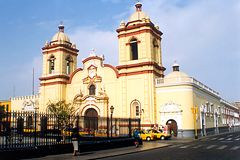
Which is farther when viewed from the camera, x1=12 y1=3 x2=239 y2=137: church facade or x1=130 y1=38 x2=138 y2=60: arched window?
x1=130 y1=38 x2=138 y2=60: arched window

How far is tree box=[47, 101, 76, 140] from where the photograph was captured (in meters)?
21.3

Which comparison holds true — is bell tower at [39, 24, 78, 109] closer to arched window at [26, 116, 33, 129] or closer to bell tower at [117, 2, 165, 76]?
bell tower at [117, 2, 165, 76]

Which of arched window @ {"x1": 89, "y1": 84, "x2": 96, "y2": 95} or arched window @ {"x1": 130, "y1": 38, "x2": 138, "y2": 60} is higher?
arched window @ {"x1": 130, "y1": 38, "x2": 138, "y2": 60}

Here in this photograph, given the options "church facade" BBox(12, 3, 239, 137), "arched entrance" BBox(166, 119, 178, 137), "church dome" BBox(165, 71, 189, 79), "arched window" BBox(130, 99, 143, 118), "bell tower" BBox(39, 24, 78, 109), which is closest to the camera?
"church facade" BBox(12, 3, 239, 137)

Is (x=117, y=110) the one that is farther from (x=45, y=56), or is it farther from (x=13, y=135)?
(x=13, y=135)

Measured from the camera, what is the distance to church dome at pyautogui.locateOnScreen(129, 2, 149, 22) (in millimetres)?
45781

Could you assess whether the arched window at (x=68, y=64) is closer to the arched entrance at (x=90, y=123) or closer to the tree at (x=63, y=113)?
the tree at (x=63, y=113)

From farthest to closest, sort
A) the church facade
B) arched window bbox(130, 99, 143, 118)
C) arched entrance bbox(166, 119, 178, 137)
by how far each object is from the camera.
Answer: arched window bbox(130, 99, 143, 118) < arched entrance bbox(166, 119, 178, 137) < the church facade

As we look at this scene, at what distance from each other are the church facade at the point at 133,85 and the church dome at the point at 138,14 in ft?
0.21

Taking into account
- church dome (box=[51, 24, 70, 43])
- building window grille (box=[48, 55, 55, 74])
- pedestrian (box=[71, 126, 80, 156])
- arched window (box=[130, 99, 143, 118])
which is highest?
church dome (box=[51, 24, 70, 43])

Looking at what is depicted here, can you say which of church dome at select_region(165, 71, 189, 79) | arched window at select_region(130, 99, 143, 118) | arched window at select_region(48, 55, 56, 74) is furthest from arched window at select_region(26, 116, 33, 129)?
arched window at select_region(48, 55, 56, 74)

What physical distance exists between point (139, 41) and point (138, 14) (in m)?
5.12

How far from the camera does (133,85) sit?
143 ft

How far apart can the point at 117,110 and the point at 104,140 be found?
836 inches
